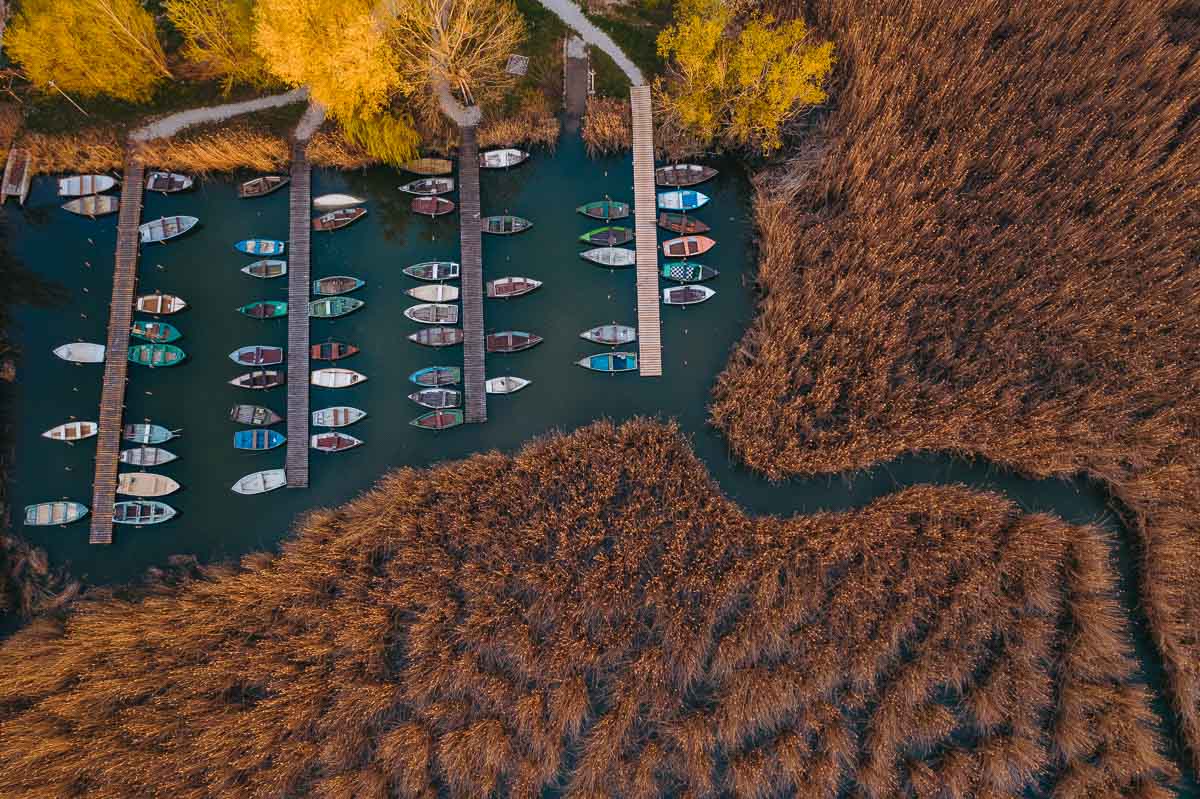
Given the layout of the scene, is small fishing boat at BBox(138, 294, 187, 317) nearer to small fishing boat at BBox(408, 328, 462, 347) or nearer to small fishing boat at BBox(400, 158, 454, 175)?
small fishing boat at BBox(408, 328, 462, 347)

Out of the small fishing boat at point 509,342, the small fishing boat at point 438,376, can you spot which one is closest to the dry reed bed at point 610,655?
the small fishing boat at point 438,376

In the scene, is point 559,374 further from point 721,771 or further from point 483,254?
point 721,771

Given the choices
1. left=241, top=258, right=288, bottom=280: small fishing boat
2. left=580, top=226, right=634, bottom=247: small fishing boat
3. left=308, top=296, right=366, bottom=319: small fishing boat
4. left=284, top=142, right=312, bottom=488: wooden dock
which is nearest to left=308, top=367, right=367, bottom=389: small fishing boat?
left=284, top=142, right=312, bottom=488: wooden dock


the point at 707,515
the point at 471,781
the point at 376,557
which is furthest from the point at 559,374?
the point at 471,781

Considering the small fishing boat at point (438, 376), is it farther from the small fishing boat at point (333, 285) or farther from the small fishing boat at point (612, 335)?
the small fishing boat at point (612, 335)

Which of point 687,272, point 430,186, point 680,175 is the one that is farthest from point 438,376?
point 680,175

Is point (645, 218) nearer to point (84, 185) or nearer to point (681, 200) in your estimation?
point (681, 200)
